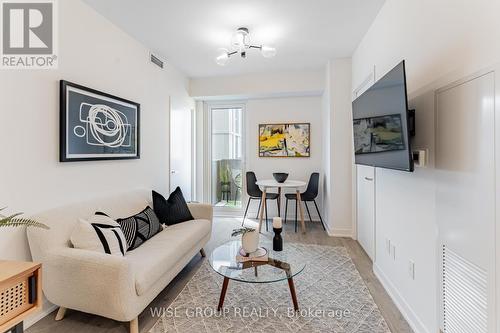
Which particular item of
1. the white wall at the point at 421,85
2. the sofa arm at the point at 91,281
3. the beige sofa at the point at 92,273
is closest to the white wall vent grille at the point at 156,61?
the beige sofa at the point at 92,273

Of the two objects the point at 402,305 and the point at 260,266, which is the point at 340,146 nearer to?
the point at 402,305

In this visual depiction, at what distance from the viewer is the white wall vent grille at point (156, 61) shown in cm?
339

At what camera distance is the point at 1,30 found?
1774 mm

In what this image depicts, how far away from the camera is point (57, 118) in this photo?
2.08 meters

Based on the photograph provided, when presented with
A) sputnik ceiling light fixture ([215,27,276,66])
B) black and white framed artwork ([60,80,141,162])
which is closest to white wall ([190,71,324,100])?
sputnik ceiling light fixture ([215,27,276,66])

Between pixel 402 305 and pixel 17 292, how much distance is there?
247cm

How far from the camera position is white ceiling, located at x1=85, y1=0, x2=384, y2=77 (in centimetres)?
237

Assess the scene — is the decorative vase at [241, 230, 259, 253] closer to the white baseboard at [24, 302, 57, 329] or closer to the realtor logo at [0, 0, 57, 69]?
the white baseboard at [24, 302, 57, 329]

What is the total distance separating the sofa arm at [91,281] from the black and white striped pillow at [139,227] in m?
0.55

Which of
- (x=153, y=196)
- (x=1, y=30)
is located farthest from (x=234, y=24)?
(x=153, y=196)

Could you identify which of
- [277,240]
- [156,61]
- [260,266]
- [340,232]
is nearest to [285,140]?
[340,232]

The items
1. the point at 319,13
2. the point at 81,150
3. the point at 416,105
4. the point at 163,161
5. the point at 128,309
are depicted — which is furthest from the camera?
the point at 163,161

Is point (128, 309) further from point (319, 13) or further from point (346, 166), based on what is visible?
point (346, 166)

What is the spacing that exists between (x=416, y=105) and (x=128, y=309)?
7.79ft
